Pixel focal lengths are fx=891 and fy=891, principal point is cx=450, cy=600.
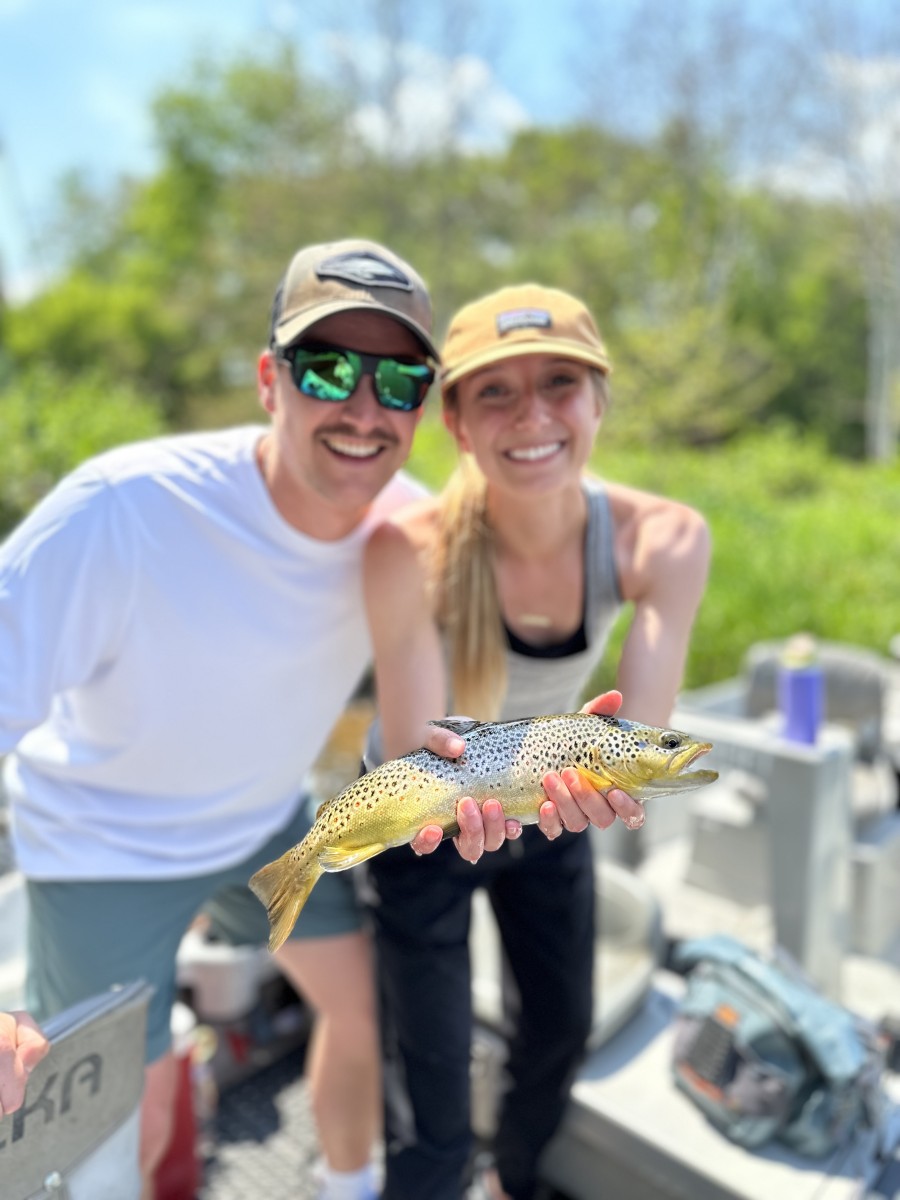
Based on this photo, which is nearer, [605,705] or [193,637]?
[605,705]

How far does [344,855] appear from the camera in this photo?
50.0 inches

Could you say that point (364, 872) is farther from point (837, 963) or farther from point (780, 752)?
point (837, 963)

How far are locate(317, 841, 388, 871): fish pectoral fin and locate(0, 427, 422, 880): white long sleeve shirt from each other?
34.3 inches

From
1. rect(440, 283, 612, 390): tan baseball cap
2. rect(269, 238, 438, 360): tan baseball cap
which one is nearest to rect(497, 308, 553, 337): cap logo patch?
rect(440, 283, 612, 390): tan baseball cap

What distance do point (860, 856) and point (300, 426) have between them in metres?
3.12

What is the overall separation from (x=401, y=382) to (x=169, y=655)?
0.80m

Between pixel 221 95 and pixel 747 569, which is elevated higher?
pixel 221 95

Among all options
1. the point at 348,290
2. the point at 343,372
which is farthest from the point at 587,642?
the point at 348,290

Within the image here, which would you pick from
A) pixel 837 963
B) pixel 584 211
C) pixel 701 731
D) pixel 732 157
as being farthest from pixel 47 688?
pixel 584 211

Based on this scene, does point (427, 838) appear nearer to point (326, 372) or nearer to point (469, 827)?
point (469, 827)

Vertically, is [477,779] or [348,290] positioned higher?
[348,290]

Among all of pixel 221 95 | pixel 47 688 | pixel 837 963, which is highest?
pixel 221 95

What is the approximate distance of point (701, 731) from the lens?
10.7 ft

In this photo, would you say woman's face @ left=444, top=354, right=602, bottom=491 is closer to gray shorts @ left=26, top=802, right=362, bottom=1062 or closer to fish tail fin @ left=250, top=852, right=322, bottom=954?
fish tail fin @ left=250, top=852, right=322, bottom=954
